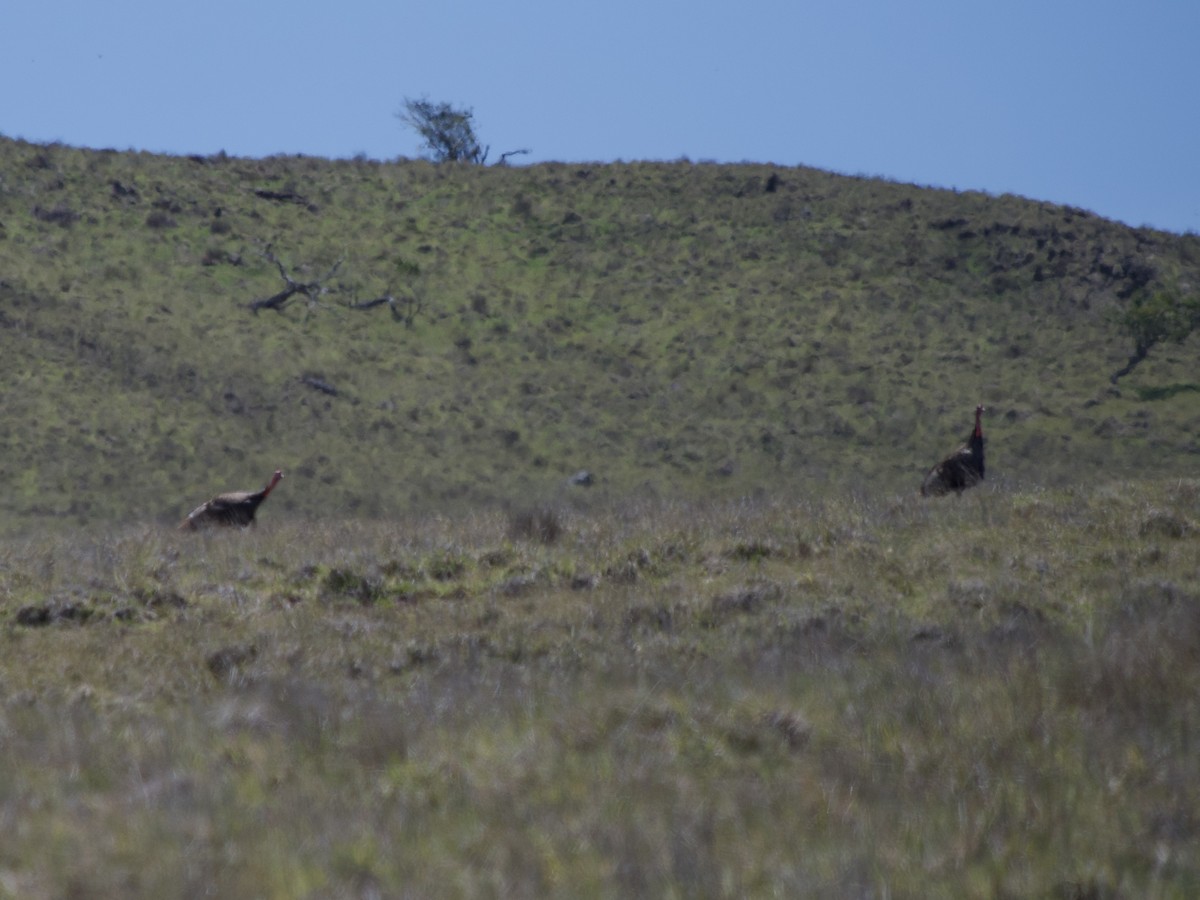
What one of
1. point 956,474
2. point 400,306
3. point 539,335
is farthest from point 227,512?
point 400,306

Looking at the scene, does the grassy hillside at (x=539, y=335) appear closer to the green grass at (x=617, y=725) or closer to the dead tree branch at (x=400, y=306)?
the dead tree branch at (x=400, y=306)

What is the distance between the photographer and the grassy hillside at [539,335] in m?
30.3

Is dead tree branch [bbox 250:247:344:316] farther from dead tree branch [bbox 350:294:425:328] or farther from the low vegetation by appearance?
the low vegetation

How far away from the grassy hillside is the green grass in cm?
1561

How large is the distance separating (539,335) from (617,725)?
35.2 meters

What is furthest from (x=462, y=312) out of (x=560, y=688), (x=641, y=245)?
(x=560, y=688)

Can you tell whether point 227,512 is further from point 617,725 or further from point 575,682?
point 617,725

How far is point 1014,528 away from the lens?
1059 centimetres

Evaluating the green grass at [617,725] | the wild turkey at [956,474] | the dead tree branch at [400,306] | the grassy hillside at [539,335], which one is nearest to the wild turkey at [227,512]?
the green grass at [617,725]

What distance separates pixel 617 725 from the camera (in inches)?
208

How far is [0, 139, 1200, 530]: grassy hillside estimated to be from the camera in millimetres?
30281

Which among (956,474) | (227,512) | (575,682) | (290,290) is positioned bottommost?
(227,512)

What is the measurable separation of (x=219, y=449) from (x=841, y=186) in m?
29.6

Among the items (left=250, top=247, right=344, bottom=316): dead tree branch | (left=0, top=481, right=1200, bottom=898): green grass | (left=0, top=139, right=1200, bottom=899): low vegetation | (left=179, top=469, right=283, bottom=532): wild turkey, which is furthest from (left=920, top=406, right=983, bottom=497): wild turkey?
(left=250, top=247, right=344, bottom=316): dead tree branch
